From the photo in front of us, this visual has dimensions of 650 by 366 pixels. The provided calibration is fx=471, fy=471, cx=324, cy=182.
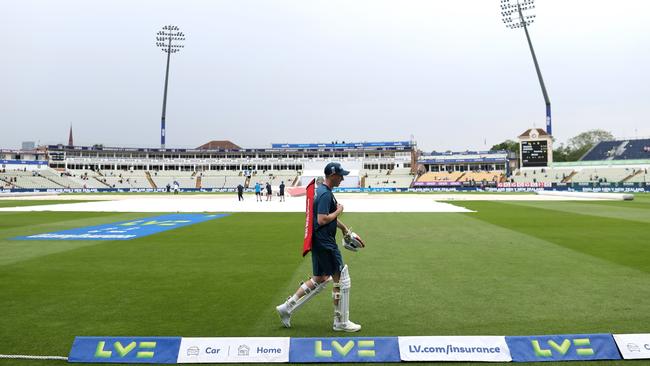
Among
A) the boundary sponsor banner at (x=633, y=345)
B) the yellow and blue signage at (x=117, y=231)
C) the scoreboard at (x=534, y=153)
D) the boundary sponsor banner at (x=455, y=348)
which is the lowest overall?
the yellow and blue signage at (x=117, y=231)

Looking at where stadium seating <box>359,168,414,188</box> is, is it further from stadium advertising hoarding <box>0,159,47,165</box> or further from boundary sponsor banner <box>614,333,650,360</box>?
boundary sponsor banner <box>614,333,650,360</box>

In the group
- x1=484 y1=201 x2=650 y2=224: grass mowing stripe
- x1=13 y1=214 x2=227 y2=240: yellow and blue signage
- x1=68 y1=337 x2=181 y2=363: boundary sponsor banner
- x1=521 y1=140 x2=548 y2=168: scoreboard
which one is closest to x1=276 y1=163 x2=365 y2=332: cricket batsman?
x1=68 y1=337 x2=181 y2=363: boundary sponsor banner

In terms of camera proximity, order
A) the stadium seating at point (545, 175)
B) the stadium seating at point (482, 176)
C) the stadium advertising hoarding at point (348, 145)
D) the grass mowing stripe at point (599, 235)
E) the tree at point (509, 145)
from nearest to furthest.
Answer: the grass mowing stripe at point (599, 235)
the stadium seating at point (545, 175)
the stadium seating at point (482, 176)
the stadium advertising hoarding at point (348, 145)
the tree at point (509, 145)

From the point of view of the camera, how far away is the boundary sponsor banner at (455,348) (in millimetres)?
4953

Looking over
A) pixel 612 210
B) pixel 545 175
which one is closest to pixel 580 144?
pixel 545 175

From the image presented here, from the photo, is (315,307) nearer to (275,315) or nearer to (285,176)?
(275,315)

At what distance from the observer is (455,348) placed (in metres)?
5.07

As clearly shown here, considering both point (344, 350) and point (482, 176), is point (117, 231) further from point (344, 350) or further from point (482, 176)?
point (482, 176)

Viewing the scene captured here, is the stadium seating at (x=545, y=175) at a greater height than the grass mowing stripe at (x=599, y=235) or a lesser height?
greater

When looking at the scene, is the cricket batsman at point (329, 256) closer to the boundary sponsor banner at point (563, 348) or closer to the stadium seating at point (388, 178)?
the boundary sponsor banner at point (563, 348)

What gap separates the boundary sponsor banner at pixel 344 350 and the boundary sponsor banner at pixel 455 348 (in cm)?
15

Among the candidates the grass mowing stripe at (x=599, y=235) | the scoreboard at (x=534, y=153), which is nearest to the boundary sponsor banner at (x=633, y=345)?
the grass mowing stripe at (x=599, y=235)

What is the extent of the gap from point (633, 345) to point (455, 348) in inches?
75.3

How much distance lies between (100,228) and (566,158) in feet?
441
